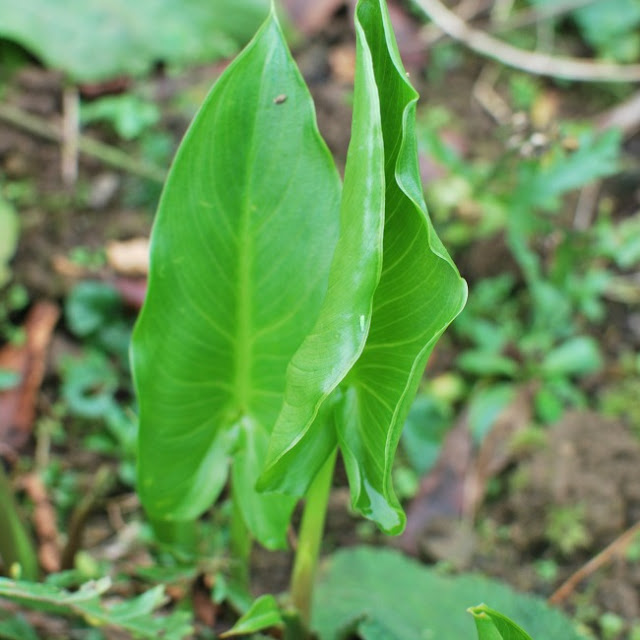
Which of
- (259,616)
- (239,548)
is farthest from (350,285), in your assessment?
(239,548)

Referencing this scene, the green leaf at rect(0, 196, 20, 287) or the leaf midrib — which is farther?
the green leaf at rect(0, 196, 20, 287)

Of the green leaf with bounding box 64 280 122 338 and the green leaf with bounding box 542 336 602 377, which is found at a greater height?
the green leaf with bounding box 64 280 122 338

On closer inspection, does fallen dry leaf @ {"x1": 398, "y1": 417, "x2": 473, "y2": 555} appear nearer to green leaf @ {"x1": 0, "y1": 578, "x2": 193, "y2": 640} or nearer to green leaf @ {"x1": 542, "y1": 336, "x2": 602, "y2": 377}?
green leaf @ {"x1": 542, "y1": 336, "x2": 602, "y2": 377}

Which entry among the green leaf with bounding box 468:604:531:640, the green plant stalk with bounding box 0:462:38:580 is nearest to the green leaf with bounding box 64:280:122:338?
the green plant stalk with bounding box 0:462:38:580

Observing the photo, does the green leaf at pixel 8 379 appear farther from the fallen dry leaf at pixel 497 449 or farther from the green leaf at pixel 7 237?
the fallen dry leaf at pixel 497 449

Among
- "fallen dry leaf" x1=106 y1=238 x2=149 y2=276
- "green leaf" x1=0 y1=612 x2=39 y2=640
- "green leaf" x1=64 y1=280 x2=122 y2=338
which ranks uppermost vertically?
"fallen dry leaf" x1=106 y1=238 x2=149 y2=276

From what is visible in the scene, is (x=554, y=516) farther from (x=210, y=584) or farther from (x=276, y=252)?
(x=276, y=252)
